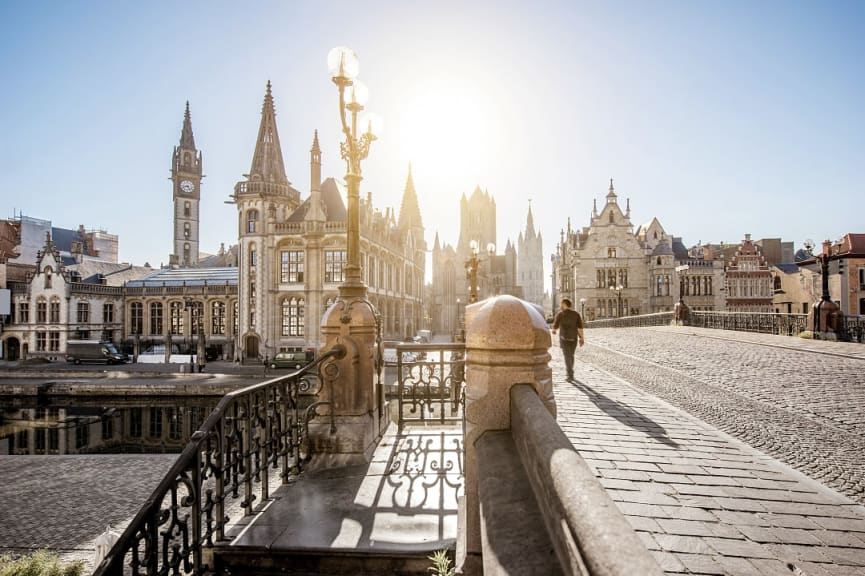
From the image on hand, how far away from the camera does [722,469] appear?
4305 mm

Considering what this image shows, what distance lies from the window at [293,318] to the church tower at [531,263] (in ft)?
334

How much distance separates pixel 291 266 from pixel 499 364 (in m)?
33.9

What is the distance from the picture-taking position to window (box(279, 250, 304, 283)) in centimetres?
3388

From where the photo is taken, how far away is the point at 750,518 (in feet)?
10.7

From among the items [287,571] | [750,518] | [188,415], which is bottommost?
[188,415]

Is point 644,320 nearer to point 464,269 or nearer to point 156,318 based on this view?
point 156,318

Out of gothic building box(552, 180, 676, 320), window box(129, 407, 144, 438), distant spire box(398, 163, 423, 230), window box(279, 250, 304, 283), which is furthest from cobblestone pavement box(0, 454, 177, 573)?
distant spire box(398, 163, 423, 230)

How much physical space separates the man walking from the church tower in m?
121

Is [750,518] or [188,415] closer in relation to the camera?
[750,518]

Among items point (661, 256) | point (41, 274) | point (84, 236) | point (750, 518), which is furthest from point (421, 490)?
point (84, 236)

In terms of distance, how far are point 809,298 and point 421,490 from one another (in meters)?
50.2

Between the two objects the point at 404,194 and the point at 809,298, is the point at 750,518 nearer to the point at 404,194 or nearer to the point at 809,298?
the point at 809,298

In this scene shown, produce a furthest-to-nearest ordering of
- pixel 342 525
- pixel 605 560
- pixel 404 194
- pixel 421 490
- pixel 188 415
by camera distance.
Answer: pixel 404 194
pixel 188 415
pixel 421 490
pixel 342 525
pixel 605 560

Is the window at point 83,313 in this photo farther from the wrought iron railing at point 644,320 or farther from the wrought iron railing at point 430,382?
the wrought iron railing at point 644,320
